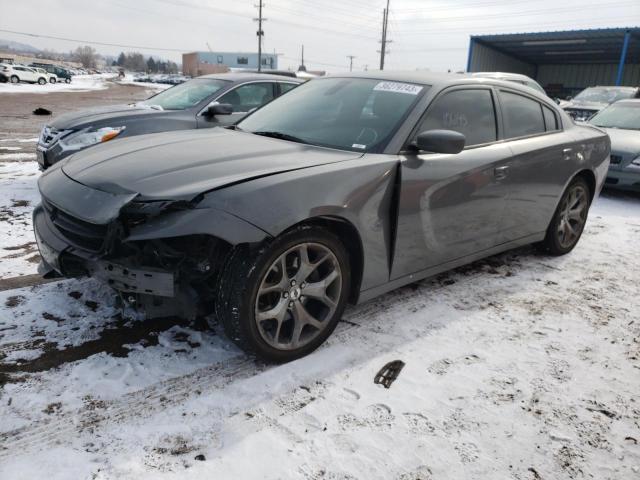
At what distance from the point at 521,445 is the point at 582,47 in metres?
38.8

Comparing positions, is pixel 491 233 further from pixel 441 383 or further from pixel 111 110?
pixel 111 110

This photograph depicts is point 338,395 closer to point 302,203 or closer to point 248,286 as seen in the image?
point 248,286

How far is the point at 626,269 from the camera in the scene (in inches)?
175

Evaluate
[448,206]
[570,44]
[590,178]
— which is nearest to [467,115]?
[448,206]

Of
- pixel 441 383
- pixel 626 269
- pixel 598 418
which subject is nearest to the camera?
pixel 598 418

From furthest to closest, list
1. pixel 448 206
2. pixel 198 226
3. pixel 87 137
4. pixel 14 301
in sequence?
pixel 87 137, pixel 448 206, pixel 14 301, pixel 198 226

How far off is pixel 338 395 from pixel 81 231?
59.4 inches

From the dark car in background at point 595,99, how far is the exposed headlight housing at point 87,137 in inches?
495

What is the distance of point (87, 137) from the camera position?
18.7 ft

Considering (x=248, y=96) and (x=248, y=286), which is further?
(x=248, y=96)

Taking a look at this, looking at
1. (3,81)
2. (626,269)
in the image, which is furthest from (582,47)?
(3,81)

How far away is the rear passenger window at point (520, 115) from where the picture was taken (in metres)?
3.83

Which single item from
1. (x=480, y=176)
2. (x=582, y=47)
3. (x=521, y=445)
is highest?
(x=582, y=47)

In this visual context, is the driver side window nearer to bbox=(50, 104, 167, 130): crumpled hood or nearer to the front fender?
bbox=(50, 104, 167, 130): crumpled hood
